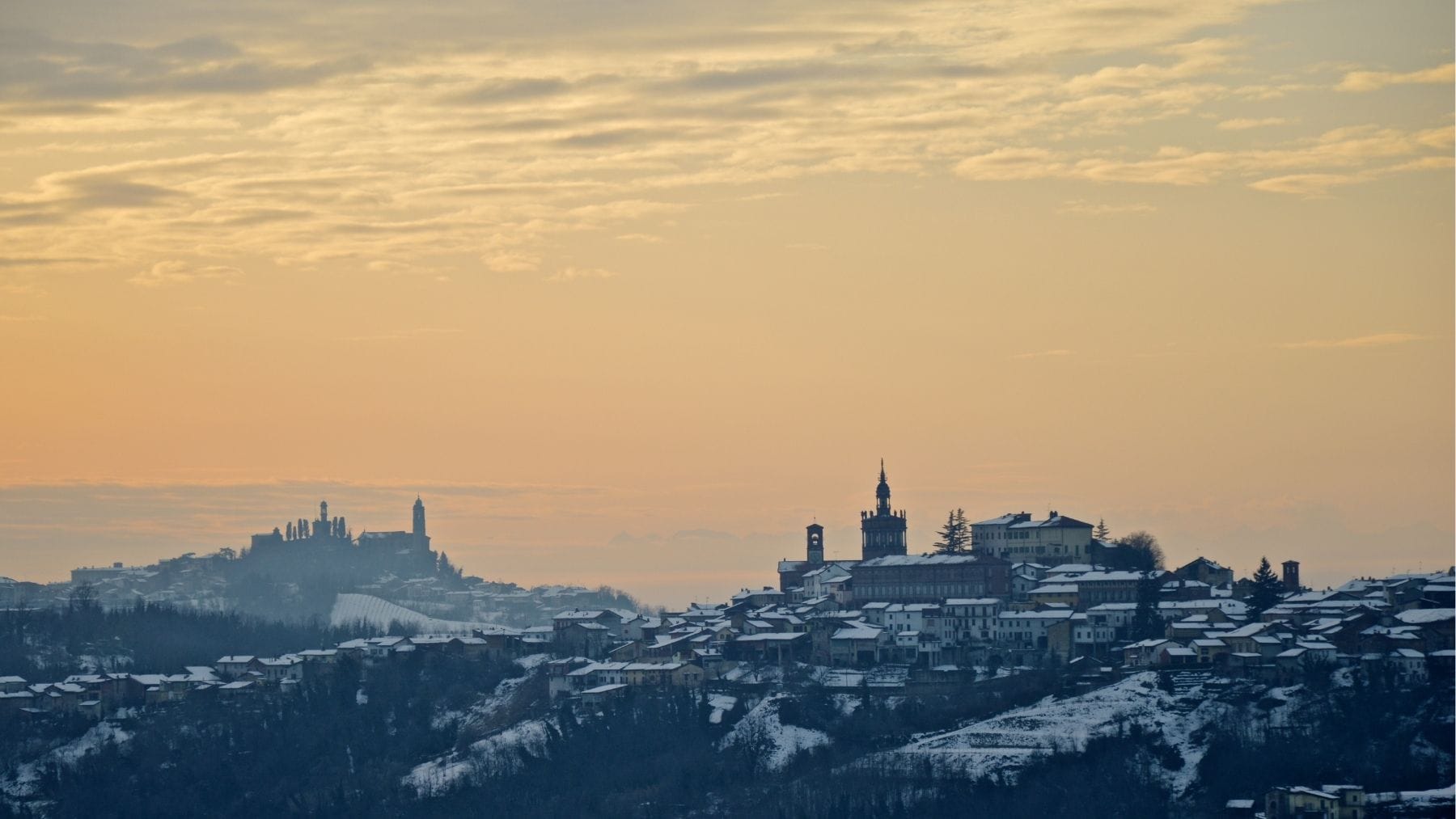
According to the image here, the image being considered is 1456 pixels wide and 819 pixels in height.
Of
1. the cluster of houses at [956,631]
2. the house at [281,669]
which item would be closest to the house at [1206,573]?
the cluster of houses at [956,631]

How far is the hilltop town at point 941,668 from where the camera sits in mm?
115125

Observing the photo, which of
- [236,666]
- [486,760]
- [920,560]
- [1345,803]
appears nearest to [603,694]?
[486,760]

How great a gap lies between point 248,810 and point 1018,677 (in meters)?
37.8

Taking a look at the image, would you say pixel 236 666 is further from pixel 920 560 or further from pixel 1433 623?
pixel 1433 623

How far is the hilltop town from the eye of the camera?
11512 centimetres

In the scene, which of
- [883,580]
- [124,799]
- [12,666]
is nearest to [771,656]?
[883,580]

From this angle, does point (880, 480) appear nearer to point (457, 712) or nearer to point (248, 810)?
point (457, 712)

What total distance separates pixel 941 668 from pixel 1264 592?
18349 mm

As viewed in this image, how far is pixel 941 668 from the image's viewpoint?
418ft

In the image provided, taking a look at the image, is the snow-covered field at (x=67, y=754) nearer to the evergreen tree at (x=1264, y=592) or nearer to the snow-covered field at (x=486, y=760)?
the snow-covered field at (x=486, y=760)

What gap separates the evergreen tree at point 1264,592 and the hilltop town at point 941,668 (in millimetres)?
224

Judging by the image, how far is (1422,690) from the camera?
11412 cm

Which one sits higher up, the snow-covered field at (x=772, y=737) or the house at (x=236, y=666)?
the house at (x=236, y=666)

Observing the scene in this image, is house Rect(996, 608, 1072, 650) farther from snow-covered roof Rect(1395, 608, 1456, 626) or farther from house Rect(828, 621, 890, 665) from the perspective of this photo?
snow-covered roof Rect(1395, 608, 1456, 626)
